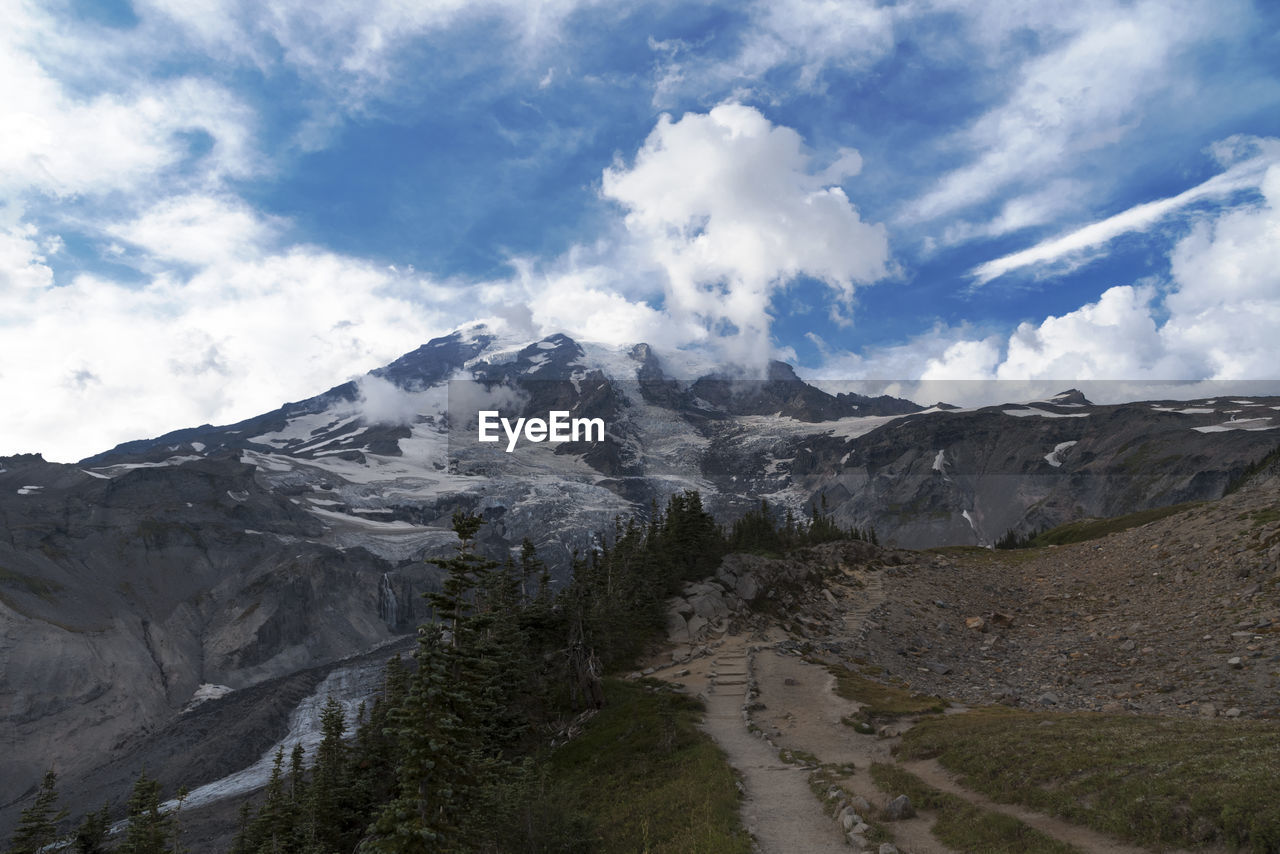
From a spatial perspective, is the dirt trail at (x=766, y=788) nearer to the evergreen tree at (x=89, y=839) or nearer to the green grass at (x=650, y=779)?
the green grass at (x=650, y=779)

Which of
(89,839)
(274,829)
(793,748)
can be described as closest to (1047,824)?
(793,748)

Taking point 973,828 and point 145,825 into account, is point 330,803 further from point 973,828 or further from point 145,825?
point 973,828

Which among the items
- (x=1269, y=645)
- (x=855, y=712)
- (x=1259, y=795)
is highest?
(x=1259, y=795)

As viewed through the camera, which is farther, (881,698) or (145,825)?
(145,825)

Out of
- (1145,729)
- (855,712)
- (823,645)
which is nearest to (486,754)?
(855,712)

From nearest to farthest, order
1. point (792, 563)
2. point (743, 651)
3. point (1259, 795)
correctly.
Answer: point (1259, 795) → point (743, 651) → point (792, 563)

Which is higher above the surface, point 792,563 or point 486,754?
point 792,563

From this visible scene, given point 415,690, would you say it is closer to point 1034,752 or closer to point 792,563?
point 1034,752
